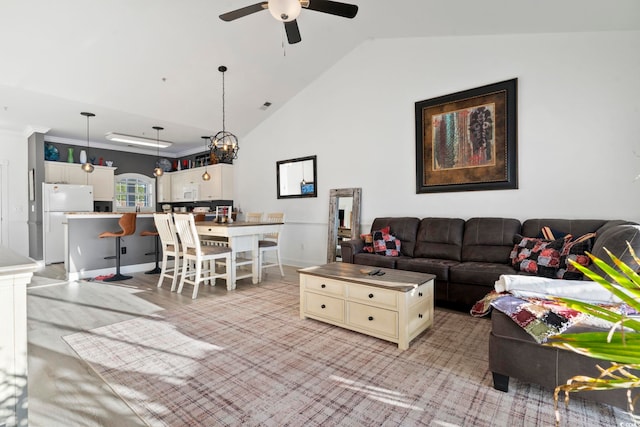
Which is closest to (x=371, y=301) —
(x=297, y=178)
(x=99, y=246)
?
(x=297, y=178)

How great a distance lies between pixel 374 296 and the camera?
261cm

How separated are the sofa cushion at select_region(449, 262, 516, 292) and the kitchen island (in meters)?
4.84

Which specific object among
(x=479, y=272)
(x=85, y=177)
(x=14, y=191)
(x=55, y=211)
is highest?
(x=85, y=177)

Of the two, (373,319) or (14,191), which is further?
(14,191)

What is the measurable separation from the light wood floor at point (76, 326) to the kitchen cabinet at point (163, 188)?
10.5ft

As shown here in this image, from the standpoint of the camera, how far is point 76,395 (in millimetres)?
1869

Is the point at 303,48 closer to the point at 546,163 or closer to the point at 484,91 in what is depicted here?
the point at 484,91

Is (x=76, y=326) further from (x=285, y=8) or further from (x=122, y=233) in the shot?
(x=285, y=8)

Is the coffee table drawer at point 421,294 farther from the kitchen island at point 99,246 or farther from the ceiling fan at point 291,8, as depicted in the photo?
the kitchen island at point 99,246

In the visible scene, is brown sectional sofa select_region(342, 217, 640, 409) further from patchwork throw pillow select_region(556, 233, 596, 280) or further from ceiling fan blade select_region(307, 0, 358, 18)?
ceiling fan blade select_region(307, 0, 358, 18)

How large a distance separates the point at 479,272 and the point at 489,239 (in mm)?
636

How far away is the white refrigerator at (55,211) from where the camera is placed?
20.1ft

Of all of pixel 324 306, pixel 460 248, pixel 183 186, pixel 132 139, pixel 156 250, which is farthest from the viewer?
pixel 183 186

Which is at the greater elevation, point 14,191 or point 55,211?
point 14,191
